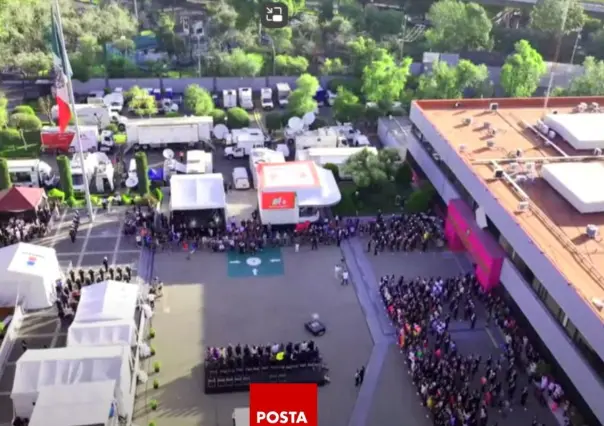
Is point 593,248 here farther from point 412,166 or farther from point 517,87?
point 517,87

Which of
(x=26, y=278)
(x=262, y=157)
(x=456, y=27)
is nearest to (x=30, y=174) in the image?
Answer: (x=26, y=278)

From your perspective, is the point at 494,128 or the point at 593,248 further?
the point at 494,128

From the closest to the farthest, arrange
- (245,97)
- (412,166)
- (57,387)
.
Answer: (57,387), (412,166), (245,97)

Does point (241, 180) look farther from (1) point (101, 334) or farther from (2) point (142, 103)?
(1) point (101, 334)

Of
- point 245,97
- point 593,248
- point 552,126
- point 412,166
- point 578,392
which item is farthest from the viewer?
point 245,97

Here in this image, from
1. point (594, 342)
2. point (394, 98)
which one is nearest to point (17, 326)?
point (594, 342)

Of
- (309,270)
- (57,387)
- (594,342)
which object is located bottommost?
(309,270)

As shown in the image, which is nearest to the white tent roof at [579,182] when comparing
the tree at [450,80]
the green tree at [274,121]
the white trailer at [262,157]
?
the white trailer at [262,157]
